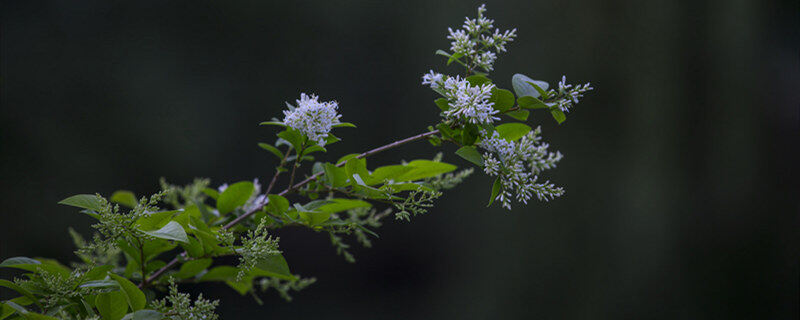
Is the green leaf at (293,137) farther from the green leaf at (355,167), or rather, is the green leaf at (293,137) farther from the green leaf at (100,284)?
the green leaf at (100,284)

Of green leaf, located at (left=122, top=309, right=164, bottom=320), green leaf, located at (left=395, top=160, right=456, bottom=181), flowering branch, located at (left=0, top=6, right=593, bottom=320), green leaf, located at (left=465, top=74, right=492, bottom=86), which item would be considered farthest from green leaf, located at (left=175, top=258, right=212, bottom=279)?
green leaf, located at (left=465, top=74, right=492, bottom=86)

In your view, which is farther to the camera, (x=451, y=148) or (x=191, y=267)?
(x=451, y=148)

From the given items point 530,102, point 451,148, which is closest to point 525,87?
point 530,102

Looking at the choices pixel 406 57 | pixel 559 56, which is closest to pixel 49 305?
pixel 406 57

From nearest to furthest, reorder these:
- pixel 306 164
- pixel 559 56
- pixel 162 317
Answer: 1. pixel 162 317
2. pixel 306 164
3. pixel 559 56

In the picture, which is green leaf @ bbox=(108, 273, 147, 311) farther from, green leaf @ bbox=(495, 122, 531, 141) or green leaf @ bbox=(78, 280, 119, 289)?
green leaf @ bbox=(495, 122, 531, 141)

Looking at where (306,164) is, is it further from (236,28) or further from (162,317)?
(162,317)

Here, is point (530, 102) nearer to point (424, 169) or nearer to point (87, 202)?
point (424, 169)
